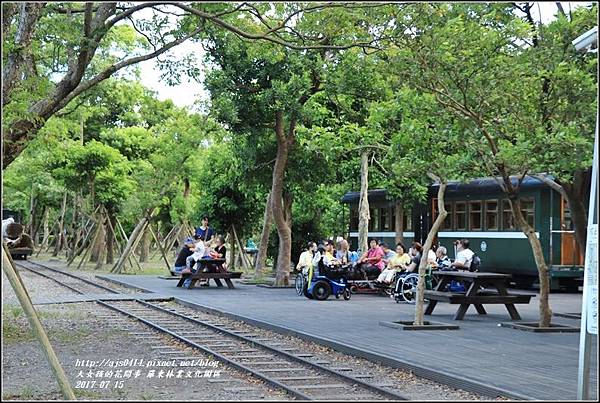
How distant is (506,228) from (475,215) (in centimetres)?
188

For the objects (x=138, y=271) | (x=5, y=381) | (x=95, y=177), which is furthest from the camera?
(x=95, y=177)

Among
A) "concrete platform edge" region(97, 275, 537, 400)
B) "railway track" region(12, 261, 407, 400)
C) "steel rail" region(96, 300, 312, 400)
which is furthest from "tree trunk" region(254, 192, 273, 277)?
"concrete platform edge" region(97, 275, 537, 400)

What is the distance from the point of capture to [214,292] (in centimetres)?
2298

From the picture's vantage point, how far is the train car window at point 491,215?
2580cm

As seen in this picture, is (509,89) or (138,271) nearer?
(509,89)

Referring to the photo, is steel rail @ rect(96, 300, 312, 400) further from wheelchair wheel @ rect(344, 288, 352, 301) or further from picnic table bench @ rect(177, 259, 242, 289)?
picnic table bench @ rect(177, 259, 242, 289)

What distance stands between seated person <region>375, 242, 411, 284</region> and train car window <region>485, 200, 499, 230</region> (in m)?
4.79

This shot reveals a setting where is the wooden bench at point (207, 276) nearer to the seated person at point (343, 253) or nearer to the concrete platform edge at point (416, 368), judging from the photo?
the seated person at point (343, 253)

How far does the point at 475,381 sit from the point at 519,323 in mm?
5998

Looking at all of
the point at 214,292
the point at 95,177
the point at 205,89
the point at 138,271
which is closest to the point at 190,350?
the point at 214,292

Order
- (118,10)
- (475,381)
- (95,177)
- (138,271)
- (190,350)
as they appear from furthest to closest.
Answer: (95,177) < (138,271) < (118,10) < (190,350) < (475,381)

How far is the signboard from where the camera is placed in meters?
7.93

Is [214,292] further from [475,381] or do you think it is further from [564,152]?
[475,381]

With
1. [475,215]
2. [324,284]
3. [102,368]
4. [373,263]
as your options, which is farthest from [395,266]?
[102,368]
